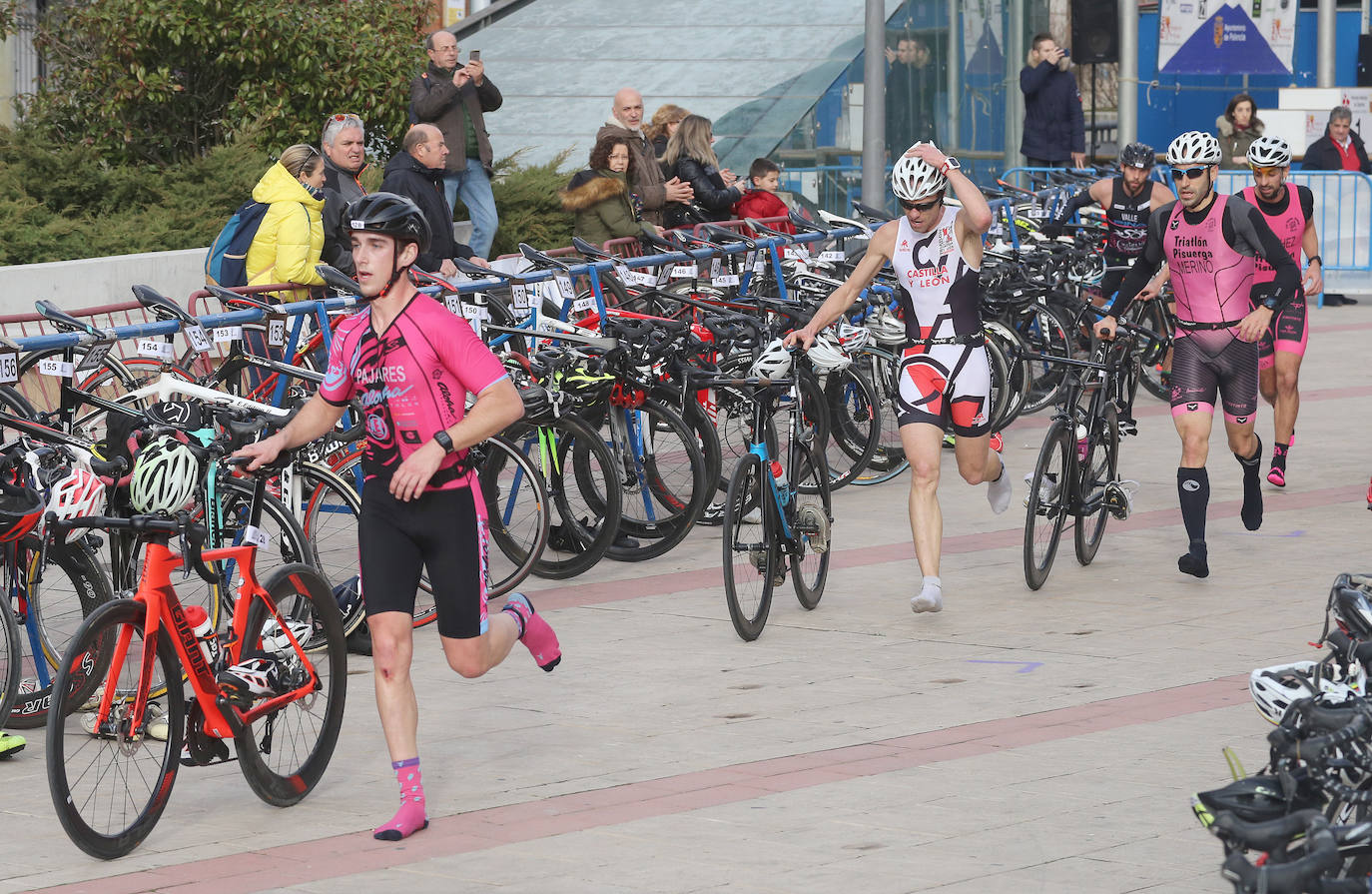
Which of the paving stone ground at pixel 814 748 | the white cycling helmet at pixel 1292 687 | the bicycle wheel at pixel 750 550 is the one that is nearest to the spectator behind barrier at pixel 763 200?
the paving stone ground at pixel 814 748

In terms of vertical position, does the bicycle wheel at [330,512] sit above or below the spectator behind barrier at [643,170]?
below

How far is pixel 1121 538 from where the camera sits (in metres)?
10.6

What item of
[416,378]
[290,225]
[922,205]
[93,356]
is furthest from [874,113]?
[416,378]

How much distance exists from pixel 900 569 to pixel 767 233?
499cm

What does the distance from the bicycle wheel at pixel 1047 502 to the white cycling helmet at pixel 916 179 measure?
1318mm

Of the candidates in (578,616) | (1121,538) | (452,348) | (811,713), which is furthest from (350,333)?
(1121,538)

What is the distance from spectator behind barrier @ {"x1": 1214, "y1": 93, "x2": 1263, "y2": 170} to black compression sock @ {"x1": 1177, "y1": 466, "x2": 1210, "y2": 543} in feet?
39.4

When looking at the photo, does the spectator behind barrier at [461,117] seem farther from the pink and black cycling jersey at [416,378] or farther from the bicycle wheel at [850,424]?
the pink and black cycling jersey at [416,378]

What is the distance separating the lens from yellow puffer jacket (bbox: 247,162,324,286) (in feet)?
37.0

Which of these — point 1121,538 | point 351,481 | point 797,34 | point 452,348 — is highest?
point 797,34

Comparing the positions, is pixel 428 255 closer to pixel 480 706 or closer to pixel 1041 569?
pixel 1041 569

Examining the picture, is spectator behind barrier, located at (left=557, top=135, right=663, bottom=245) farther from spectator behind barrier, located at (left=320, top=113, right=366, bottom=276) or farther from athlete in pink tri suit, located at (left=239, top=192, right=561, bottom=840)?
athlete in pink tri suit, located at (left=239, top=192, right=561, bottom=840)

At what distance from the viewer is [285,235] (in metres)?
11.3

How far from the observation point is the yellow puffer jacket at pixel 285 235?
11289 mm
